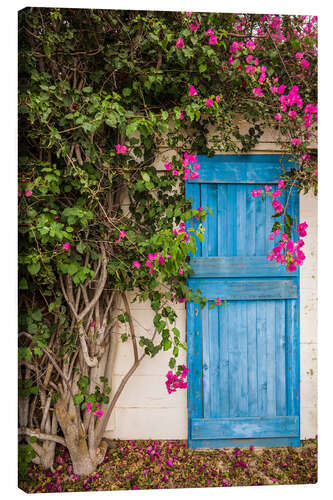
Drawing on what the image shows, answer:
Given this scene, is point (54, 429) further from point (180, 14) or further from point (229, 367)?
point (180, 14)

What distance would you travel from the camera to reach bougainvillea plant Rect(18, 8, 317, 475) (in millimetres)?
1688

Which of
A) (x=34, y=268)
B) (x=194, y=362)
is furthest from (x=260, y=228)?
(x=34, y=268)

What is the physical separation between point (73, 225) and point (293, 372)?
5.13ft

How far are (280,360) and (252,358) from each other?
0.17 metres

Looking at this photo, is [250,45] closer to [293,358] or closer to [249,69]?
[249,69]

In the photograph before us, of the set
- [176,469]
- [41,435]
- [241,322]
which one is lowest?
[176,469]

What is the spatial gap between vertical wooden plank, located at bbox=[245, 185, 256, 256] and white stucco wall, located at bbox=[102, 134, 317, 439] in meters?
0.30

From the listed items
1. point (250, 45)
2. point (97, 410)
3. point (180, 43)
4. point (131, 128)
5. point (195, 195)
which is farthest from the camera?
point (195, 195)

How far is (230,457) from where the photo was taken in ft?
6.57

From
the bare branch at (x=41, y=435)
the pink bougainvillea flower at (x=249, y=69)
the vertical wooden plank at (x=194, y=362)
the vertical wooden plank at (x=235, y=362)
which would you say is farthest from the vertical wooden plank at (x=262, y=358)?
the pink bougainvillea flower at (x=249, y=69)

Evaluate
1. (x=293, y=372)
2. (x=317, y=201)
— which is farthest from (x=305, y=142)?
(x=293, y=372)

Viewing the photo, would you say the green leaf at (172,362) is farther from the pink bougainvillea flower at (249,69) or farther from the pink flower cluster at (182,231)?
the pink bougainvillea flower at (249,69)

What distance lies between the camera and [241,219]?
2.03 meters

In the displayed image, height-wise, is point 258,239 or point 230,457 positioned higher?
point 258,239
